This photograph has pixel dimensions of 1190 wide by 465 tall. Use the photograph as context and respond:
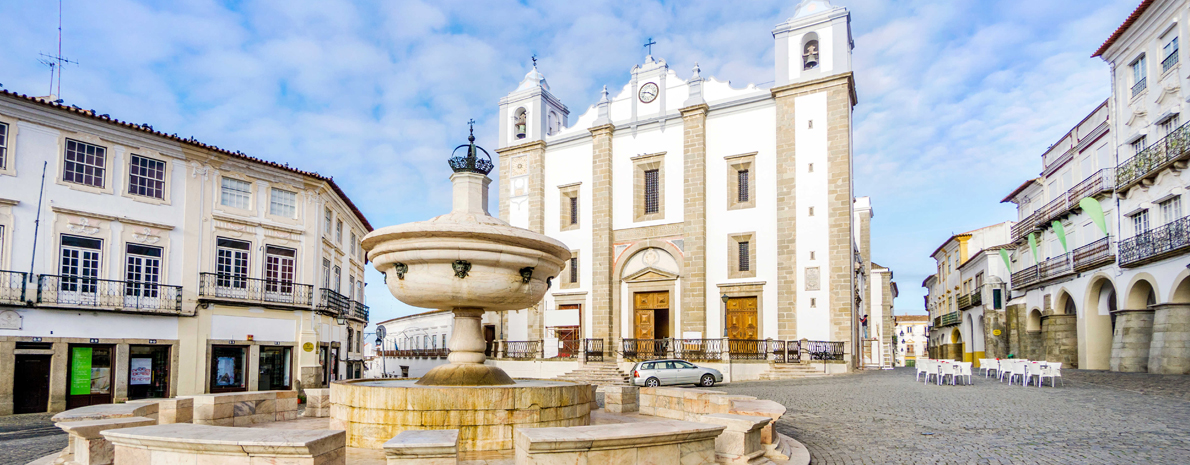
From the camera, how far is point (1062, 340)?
28188 mm

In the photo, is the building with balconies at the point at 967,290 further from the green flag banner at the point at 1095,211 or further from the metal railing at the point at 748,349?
the metal railing at the point at 748,349

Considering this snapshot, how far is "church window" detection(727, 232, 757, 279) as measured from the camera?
28703 mm

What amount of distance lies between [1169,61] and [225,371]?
91.6 feet

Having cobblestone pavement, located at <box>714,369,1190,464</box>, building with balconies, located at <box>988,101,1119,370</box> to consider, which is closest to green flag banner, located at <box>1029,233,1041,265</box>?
building with balconies, located at <box>988,101,1119,370</box>

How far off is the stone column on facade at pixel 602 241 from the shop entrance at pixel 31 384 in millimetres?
18694

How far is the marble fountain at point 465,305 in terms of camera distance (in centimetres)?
659

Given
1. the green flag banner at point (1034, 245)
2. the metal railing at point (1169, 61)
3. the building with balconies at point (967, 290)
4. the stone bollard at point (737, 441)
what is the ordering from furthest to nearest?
the building with balconies at point (967, 290) → the green flag banner at point (1034, 245) → the metal railing at point (1169, 61) → the stone bollard at point (737, 441)

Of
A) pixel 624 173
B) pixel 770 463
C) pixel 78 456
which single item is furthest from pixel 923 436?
pixel 624 173

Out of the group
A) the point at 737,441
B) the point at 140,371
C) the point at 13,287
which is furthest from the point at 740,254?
the point at 737,441

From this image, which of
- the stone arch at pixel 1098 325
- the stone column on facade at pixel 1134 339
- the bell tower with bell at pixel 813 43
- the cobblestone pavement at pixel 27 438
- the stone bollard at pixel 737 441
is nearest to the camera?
the stone bollard at pixel 737 441

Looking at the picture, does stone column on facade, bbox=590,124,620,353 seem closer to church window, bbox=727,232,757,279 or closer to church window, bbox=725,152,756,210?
church window, bbox=727,232,757,279

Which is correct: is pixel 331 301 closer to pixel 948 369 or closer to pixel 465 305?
pixel 465 305

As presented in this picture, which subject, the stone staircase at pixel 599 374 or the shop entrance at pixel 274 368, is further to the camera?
the stone staircase at pixel 599 374

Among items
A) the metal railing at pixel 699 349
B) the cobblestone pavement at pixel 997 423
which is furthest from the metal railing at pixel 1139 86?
the metal railing at pixel 699 349
